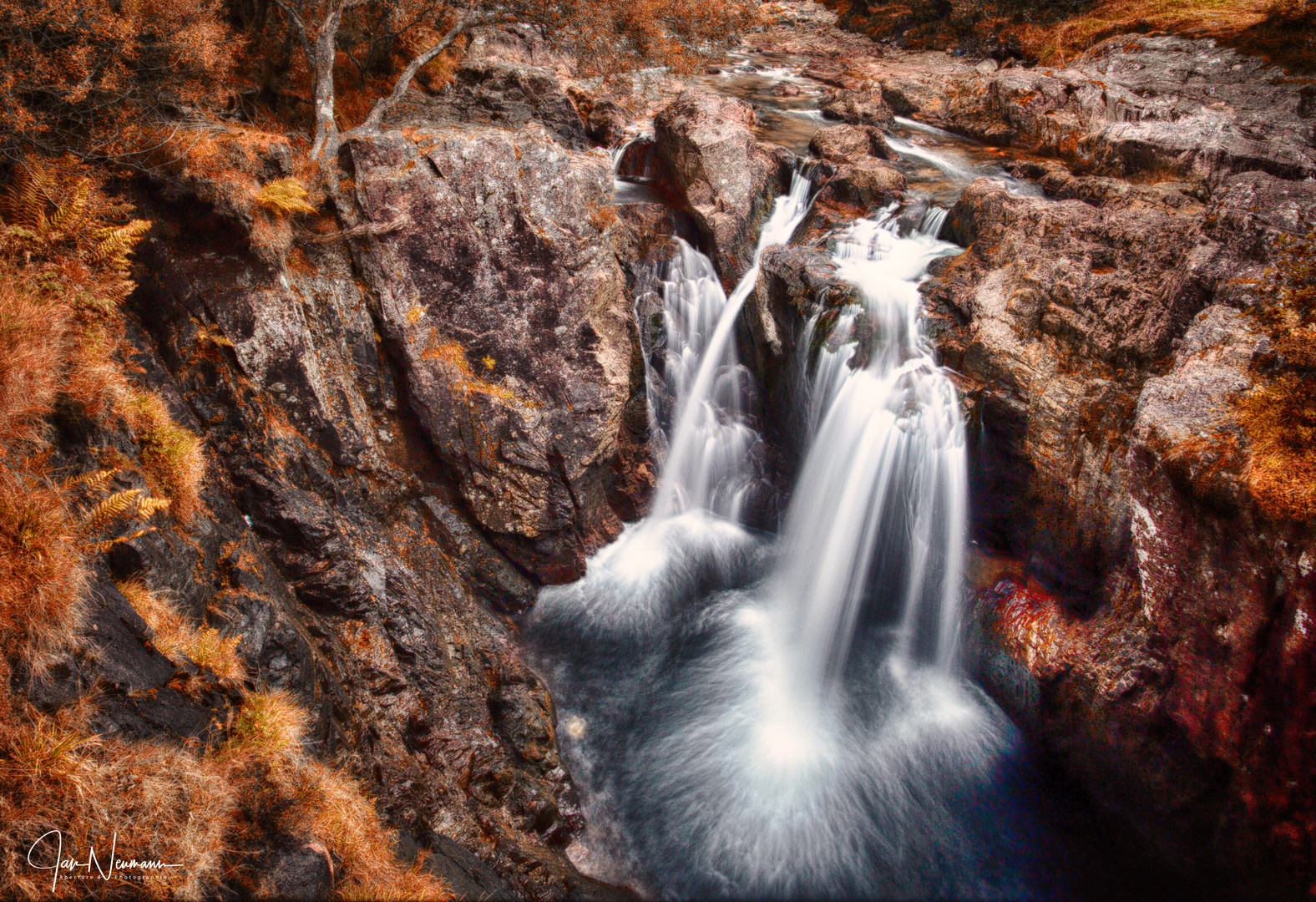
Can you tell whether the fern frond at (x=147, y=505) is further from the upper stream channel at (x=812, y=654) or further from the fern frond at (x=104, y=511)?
the upper stream channel at (x=812, y=654)

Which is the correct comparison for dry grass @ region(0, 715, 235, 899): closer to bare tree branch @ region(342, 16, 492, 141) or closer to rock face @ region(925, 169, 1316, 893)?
bare tree branch @ region(342, 16, 492, 141)

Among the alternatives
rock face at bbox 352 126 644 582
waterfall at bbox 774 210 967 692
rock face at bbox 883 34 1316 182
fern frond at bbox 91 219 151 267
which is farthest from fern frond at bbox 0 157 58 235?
rock face at bbox 883 34 1316 182

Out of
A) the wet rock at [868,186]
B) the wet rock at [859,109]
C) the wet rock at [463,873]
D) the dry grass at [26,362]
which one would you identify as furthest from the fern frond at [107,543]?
the wet rock at [859,109]

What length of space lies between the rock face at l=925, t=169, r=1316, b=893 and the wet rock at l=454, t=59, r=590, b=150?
8.53 m

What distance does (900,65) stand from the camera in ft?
73.5

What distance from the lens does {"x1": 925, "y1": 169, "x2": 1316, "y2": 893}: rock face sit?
5.39 metres

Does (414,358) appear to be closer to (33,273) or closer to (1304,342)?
(33,273)

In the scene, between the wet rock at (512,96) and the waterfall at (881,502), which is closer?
the waterfall at (881,502)

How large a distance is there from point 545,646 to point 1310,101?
1747 cm

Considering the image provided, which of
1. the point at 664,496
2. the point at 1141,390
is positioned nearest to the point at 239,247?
the point at 664,496

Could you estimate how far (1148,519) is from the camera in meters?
6.22

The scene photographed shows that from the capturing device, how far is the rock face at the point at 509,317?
341 inches

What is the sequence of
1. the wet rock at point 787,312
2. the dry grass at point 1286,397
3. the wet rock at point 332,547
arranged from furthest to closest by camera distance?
the wet rock at point 787,312 → the wet rock at point 332,547 → the dry grass at point 1286,397

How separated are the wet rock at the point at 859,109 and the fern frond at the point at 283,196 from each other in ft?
47.7
